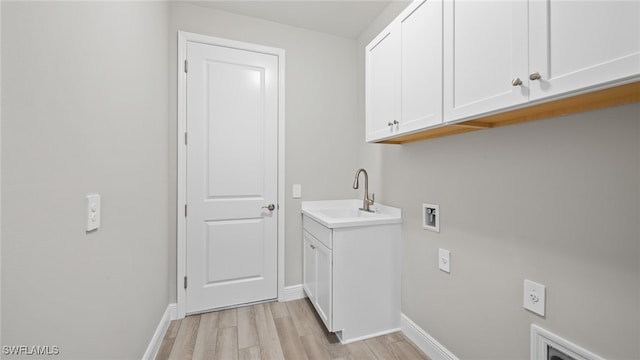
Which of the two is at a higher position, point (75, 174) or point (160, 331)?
point (75, 174)

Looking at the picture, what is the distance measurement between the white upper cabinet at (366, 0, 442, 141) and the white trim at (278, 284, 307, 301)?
1.54 meters

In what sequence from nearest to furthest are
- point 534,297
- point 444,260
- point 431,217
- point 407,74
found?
point 534,297
point 407,74
point 444,260
point 431,217

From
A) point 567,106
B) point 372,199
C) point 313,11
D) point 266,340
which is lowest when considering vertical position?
point 266,340

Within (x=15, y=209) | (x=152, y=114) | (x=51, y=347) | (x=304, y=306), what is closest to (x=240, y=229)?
(x=304, y=306)

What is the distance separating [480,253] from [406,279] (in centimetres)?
68

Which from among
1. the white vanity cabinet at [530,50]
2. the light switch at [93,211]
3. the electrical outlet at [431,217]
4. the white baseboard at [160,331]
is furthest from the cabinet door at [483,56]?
the white baseboard at [160,331]

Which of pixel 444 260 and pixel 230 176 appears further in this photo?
pixel 230 176

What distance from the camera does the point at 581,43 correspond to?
73cm

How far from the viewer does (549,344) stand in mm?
1055

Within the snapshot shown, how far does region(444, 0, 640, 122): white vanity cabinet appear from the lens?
2.18ft

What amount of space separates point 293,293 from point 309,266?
39 centimetres

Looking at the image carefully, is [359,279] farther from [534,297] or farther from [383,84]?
[383,84]

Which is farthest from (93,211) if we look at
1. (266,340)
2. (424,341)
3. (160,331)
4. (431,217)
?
(424,341)

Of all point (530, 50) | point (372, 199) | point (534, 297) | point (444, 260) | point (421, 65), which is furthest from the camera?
point (372, 199)
